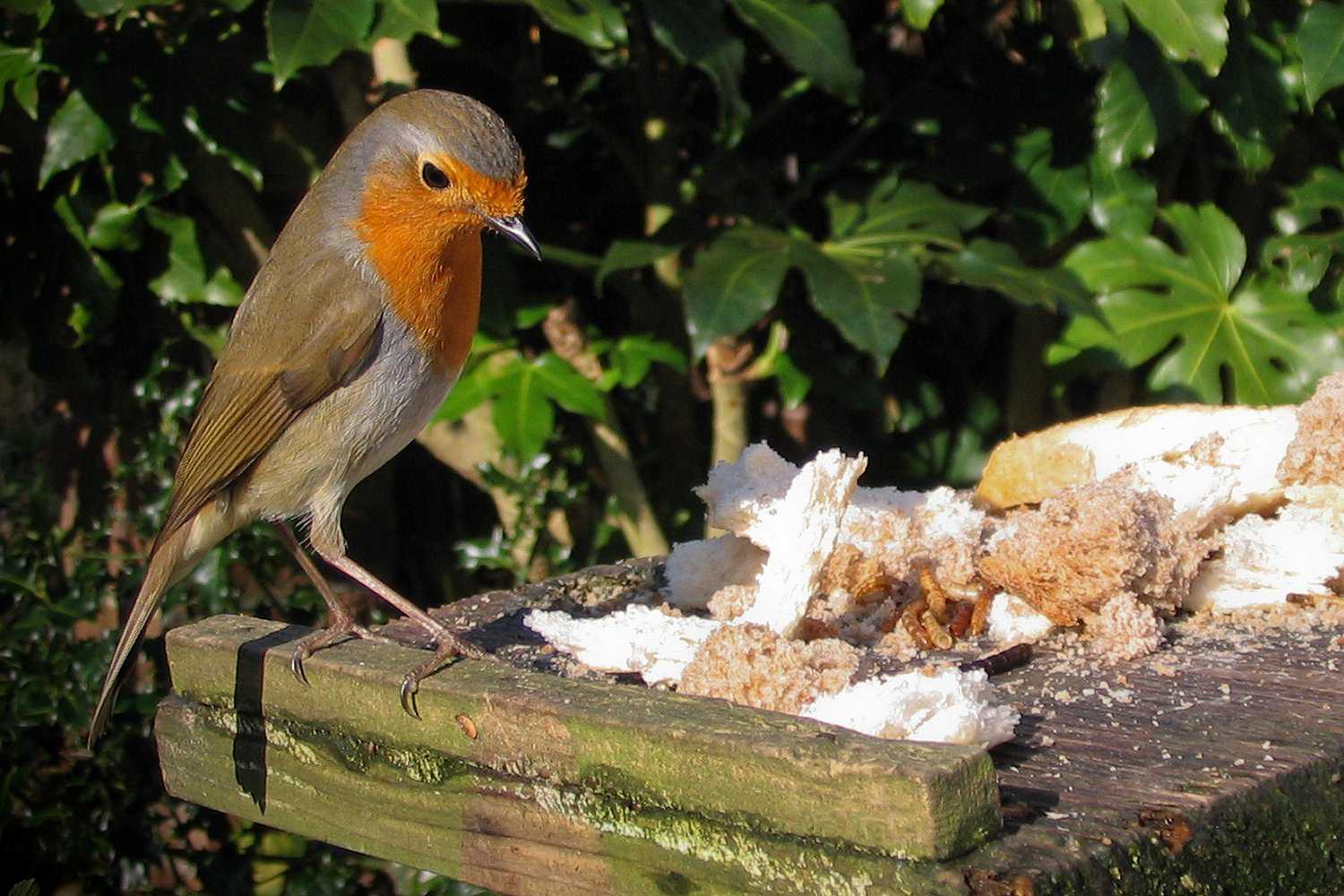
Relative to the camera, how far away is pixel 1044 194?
3.61m

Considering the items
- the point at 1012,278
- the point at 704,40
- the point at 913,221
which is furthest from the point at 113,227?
Answer: the point at 1012,278

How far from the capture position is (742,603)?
203 centimetres

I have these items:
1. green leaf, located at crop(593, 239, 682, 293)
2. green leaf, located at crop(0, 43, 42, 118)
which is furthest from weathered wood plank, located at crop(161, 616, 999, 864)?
green leaf, located at crop(0, 43, 42, 118)

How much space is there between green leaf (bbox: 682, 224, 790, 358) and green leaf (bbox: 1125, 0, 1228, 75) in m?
0.79

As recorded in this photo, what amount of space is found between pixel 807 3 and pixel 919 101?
0.64m

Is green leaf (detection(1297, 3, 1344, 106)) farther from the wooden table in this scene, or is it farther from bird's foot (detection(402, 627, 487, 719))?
bird's foot (detection(402, 627, 487, 719))

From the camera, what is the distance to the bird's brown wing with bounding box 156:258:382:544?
2430 mm

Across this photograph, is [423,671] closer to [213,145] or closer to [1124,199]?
[213,145]

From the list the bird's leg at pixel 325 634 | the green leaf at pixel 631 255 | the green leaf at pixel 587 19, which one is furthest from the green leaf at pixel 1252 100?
the bird's leg at pixel 325 634

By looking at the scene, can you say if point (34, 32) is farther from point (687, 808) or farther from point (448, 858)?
point (687, 808)

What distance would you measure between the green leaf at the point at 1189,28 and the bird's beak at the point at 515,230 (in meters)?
1.25

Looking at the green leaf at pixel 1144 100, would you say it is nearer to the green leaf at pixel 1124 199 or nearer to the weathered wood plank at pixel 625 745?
the green leaf at pixel 1124 199

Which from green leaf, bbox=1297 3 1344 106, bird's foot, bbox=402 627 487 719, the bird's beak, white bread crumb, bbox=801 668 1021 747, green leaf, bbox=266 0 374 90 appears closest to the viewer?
white bread crumb, bbox=801 668 1021 747

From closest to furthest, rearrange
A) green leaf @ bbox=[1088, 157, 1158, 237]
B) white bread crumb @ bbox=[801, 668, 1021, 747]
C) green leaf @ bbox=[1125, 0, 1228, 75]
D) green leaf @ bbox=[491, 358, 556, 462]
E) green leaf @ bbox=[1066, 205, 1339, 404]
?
white bread crumb @ bbox=[801, 668, 1021, 747] → green leaf @ bbox=[1125, 0, 1228, 75] → green leaf @ bbox=[491, 358, 556, 462] → green leaf @ bbox=[1066, 205, 1339, 404] → green leaf @ bbox=[1088, 157, 1158, 237]
